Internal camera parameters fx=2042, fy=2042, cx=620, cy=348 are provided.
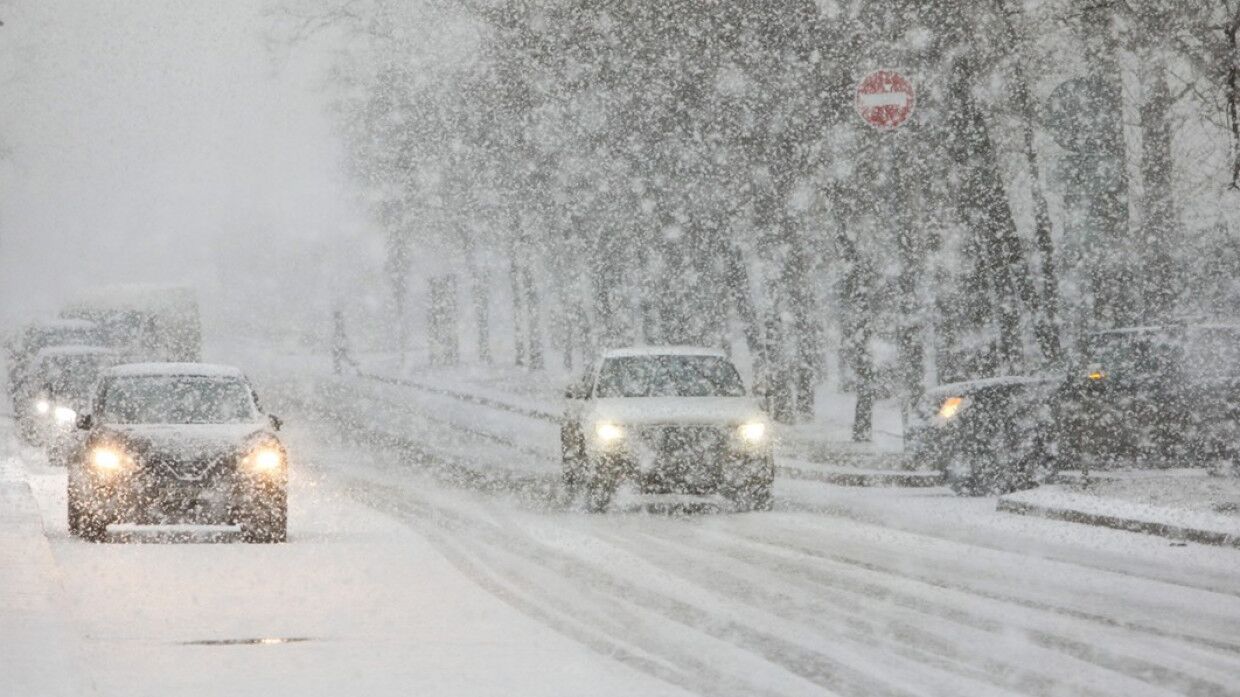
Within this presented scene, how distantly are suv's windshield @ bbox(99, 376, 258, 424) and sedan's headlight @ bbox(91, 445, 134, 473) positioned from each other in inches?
33.8

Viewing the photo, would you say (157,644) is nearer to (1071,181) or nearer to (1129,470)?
(1129,470)

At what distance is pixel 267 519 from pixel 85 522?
1618 millimetres

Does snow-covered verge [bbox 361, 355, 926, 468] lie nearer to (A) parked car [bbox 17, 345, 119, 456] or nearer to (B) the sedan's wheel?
(B) the sedan's wheel

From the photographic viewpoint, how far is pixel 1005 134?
38.4 metres

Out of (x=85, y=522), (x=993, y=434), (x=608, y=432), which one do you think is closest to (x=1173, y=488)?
(x=993, y=434)

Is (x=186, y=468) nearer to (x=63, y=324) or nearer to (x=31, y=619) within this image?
(x=31, y=619)

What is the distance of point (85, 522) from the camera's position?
59.1ft

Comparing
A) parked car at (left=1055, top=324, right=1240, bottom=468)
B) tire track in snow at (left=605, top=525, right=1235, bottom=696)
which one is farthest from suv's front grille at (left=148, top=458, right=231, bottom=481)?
parked car at (left=1055, top=324, right=1240, bottom=468)

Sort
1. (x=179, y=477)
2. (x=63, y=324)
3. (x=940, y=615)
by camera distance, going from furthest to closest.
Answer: (x=63, y=324) → (x=179, y=477) → (x=940, y=615)

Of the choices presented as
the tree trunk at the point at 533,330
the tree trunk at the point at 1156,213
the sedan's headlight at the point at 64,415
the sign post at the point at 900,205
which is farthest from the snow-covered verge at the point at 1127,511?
the tree trunk at the point at 533,330

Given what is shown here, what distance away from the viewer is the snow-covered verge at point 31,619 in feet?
29.9

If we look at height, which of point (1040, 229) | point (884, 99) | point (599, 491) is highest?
point (884, 99)

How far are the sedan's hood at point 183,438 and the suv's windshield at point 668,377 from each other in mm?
5421

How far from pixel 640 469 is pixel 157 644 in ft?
35.2
